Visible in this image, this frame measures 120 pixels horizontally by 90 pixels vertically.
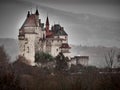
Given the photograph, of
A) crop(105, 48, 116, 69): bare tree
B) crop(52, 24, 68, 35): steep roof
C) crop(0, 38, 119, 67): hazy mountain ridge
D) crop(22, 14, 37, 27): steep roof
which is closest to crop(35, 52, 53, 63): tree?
crop(0, 38, 119, 67): hazy mountain ridge

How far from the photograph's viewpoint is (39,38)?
21891mm

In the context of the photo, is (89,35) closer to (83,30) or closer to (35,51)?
(83,30)

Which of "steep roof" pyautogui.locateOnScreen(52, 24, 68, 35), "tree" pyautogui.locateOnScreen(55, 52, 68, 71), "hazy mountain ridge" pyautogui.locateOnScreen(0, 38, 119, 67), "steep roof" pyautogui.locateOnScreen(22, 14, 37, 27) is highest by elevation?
"steep roof" pyautogui.locateOnScreen(22, 14, 37, 27)

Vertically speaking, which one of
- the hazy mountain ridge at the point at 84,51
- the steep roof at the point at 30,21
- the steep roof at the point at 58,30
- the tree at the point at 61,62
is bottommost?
the tree at the point at 61,62

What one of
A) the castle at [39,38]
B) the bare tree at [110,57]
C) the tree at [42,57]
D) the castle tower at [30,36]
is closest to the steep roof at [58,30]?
the castle at [39,38]

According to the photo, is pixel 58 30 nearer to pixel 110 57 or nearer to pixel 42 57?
pixel 42 57

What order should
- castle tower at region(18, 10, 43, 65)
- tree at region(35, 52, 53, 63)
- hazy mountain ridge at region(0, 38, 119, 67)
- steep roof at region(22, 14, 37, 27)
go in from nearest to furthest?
1. tree at region(35, 52, 53, 63)
2. hazy mountain ridge at region(0, 38, 119, 67)
3. castle tower at region(18, 10, 43, 65)
4. steep roof at region(22, 14, 37, 27)

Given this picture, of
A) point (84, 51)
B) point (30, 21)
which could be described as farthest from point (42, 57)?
point (84, 51)

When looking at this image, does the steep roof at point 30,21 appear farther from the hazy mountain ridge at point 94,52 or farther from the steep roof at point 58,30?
the hazy mountain ridge at point 94,52

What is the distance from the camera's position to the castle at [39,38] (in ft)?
70.3

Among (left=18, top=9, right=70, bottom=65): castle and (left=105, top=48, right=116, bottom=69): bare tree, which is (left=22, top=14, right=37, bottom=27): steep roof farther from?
(left=105, top=48, right=116, bottom=69): bare tree

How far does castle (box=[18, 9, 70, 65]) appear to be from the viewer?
2142 cm

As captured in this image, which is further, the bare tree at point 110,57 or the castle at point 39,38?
the castle at point 39,38

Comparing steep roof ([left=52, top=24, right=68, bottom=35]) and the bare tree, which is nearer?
the bare tree
